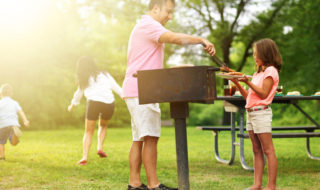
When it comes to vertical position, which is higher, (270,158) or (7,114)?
(7,114)

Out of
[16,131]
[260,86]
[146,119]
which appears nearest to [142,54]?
[146,119]

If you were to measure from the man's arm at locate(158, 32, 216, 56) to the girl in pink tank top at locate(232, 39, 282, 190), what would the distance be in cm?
74

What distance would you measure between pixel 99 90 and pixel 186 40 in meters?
4.15

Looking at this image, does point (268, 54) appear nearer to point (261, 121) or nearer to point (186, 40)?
point (261, 121)

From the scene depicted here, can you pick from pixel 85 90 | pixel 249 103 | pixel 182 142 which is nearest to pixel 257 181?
pixel 249 103

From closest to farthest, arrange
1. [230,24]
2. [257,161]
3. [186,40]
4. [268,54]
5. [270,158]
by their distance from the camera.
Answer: [186,40]
[270,158]
[268,54]
[257,161]
[230,24]

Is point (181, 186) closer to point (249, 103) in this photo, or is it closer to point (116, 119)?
point (249, 103)

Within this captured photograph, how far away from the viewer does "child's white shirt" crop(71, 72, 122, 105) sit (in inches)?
310

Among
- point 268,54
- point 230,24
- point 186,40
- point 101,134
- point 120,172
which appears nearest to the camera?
point 186,40

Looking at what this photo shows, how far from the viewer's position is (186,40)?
13.2ft

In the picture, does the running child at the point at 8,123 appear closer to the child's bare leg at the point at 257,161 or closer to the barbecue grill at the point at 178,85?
the child's bare leg at the point at 257,161

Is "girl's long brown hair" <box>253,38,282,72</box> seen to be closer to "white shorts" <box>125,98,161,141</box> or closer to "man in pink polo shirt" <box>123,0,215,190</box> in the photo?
"man in pink polo shirt" <box>123,0,215,190</box>

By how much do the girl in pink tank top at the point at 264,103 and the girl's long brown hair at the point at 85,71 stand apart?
381 centimetres

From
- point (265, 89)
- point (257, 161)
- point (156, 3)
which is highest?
point (156, 3)
